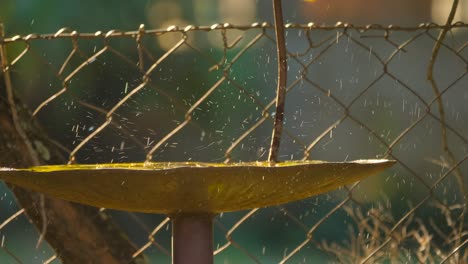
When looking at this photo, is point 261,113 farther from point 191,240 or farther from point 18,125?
point 191,240

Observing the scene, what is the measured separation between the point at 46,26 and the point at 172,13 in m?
1.45

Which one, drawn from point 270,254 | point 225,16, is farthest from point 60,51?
point 270,254

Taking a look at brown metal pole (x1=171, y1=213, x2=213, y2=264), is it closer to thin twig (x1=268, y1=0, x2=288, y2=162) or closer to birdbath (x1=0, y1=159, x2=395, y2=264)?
birdbath (x1=0, y1=159, x2=395, y2=264)

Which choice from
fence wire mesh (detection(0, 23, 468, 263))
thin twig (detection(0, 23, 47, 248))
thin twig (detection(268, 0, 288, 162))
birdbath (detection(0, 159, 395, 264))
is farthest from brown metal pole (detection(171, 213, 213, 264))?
fence wire mesh (detection(0, 23, 468, 263))

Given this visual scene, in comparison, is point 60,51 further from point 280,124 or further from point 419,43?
point 280,124

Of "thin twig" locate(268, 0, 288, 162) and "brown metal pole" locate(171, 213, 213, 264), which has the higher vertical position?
"thin twig" locate(268, 0, 288, 162)

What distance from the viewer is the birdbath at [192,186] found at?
1356 mm

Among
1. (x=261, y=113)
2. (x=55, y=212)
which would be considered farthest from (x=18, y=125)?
(x=261, y=113)

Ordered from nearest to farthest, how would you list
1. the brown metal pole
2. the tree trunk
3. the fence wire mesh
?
the brown metal pole → the tree trunk → the fence wire mesh

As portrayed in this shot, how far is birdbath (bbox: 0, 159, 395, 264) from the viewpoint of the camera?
136cm

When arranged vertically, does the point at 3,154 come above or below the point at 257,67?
below

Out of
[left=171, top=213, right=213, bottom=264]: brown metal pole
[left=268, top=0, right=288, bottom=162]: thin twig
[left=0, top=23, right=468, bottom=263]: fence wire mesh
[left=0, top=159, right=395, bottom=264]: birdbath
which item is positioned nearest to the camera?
[left=0, top=159, right=395, bottom=264]: birdbath

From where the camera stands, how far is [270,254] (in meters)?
8.00

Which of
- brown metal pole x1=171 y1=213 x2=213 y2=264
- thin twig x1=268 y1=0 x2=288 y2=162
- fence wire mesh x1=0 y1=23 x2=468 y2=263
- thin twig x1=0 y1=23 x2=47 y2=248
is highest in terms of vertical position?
fence wire mesh x1=0 y1=23 x2=468 y2=263
